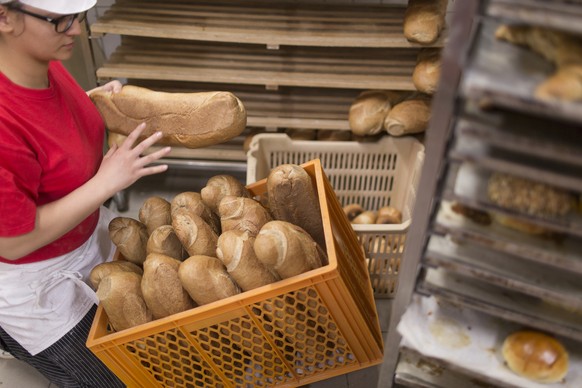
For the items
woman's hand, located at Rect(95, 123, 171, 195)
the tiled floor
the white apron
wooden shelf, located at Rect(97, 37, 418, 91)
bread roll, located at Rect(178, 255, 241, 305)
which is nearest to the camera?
bread roll, located at Rect(178, 255, 241, 305)

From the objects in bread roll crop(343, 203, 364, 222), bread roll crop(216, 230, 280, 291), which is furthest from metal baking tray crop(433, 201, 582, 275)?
bread roll crop(343, 203, 364, 222)

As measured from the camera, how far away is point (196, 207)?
1.63 m

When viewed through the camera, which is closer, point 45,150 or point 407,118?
point 45,150

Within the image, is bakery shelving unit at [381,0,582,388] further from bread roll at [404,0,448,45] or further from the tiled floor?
bread roll at [404,0,448,45]

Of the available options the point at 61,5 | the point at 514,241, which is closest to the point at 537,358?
the point at 514,241

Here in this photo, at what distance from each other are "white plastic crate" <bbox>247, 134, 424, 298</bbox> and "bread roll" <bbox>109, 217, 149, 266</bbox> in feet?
2.12

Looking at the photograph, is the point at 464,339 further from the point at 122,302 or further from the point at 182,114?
the point at 182,114

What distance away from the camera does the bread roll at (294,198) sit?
1518mm

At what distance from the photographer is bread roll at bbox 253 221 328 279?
1.29 metres

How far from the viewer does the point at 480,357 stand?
101cm

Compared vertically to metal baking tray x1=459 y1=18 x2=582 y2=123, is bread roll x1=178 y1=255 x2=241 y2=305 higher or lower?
lower

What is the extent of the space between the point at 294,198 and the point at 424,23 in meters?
1.02

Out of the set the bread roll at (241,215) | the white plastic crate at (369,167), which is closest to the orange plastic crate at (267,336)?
the bread roll at (241,215)

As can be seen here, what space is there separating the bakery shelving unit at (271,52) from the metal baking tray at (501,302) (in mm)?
1390
